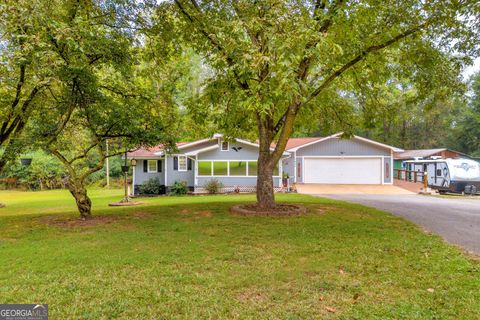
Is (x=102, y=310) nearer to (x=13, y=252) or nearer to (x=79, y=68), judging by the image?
(x=13, y=252)

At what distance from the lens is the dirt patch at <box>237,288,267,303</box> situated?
3.73 metres

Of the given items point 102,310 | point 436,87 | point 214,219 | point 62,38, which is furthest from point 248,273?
point 436,87

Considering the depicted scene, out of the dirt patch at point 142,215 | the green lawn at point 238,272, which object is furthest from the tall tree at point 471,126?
the dirt patch at point 142,215

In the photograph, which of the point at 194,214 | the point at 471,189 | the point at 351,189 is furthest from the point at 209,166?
the point at 471,189

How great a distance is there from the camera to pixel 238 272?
4645mm

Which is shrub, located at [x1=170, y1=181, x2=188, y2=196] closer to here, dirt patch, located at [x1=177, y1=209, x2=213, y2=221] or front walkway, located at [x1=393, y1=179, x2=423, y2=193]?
dirt patch, located at [x1=177, y1=209, x2=213, y2=221]

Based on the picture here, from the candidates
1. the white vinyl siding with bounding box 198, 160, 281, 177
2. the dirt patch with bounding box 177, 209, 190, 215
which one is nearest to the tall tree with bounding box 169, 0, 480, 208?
the dirt patch with bounding box 177, 209, 190, 215

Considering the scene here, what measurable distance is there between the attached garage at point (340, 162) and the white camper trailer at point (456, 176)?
2871 millimetres

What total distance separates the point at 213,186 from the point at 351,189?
8.77 meters

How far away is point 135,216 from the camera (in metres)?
9.34

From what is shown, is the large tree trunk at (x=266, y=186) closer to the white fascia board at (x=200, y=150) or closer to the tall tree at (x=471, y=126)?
the white fascia board at (x=200, y=150)

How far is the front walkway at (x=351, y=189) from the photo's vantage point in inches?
742

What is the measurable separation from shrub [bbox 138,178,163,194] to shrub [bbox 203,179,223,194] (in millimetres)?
3073

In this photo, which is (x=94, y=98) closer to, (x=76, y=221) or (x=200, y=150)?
(x=76, y=221)
